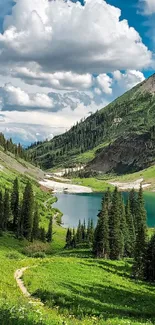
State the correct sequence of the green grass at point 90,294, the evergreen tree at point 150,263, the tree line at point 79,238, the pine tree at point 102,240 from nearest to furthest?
the green grass at point 90,294
the evergreen tree at point 150,263
the pine tree at point 102,240
the tree line at point 79,238

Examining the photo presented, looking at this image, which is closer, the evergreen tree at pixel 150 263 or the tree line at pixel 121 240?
the evergreen tree at pixel 150 263

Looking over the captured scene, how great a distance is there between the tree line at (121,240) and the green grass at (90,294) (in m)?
6.54

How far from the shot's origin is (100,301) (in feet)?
98.8

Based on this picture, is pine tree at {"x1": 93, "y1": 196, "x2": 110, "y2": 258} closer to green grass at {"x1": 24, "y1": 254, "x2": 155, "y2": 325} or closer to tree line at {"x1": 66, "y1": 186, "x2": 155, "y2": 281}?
tree line at {"x1": 66, "y1": 186, "x2": 155, "y2": 281}

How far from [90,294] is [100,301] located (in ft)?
6.65

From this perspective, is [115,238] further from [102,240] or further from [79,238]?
[79,238]

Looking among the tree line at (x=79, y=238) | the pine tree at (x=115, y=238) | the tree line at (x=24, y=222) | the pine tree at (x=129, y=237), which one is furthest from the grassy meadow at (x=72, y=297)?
the tree line at (x=24, y=222)

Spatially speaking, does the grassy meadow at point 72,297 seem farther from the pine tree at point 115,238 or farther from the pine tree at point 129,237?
the pine tree at point 129,237

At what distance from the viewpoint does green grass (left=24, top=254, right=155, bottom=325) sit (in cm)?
2415

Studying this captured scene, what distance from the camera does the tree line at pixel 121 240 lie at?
53.5 metres

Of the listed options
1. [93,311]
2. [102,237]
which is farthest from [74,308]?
[102,237]

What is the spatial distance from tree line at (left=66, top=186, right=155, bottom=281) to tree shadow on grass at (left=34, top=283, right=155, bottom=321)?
48.9ft

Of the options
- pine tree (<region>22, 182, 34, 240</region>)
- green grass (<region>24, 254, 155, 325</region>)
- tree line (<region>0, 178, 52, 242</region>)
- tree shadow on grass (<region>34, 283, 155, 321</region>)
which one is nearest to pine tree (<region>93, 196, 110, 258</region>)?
green grass (<region>24, 254, 155, 325</region>)

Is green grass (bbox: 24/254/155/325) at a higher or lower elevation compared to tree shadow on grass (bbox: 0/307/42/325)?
lower
